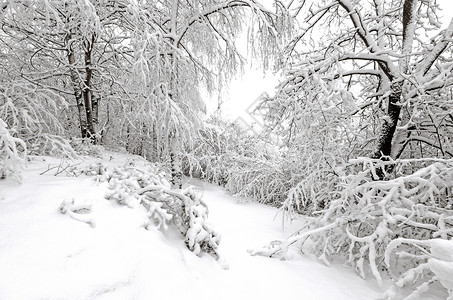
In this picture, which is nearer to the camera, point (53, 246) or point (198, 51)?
point (53, 246)

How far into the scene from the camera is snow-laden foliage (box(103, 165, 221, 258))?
224 cm

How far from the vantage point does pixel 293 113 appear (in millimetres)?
3322

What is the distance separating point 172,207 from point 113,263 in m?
1.01

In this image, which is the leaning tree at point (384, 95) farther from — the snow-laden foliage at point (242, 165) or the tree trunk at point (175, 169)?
the tree trunk at point (175, 169)

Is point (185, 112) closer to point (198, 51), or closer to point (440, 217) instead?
point (198, 51)

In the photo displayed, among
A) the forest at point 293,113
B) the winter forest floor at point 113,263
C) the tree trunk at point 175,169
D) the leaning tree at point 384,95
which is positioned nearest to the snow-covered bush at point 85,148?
the forest at point 293,113

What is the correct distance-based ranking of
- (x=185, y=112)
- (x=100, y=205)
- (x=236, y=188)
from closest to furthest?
(x=100, y=205) < (x=185, y=112) < (x=236, y=188)

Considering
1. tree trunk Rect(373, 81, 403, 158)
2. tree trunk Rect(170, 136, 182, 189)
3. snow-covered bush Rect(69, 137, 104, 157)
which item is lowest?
tree trunk Rect(170, 136, 182, 189)

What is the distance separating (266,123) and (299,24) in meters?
2.42

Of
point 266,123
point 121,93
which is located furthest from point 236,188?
point 121,93

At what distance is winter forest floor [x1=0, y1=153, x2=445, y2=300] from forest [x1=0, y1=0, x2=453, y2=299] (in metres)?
0.17

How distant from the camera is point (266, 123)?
13.0ft

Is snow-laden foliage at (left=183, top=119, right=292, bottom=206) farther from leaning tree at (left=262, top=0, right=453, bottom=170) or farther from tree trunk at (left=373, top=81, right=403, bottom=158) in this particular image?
tree trunk at (left=373, top=81, right=403, bottom=158)

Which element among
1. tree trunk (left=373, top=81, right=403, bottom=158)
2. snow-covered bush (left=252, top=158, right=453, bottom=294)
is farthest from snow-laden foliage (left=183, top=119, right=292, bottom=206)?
snow-covered bush (left=252, top=158, right=453, bottom=294)
